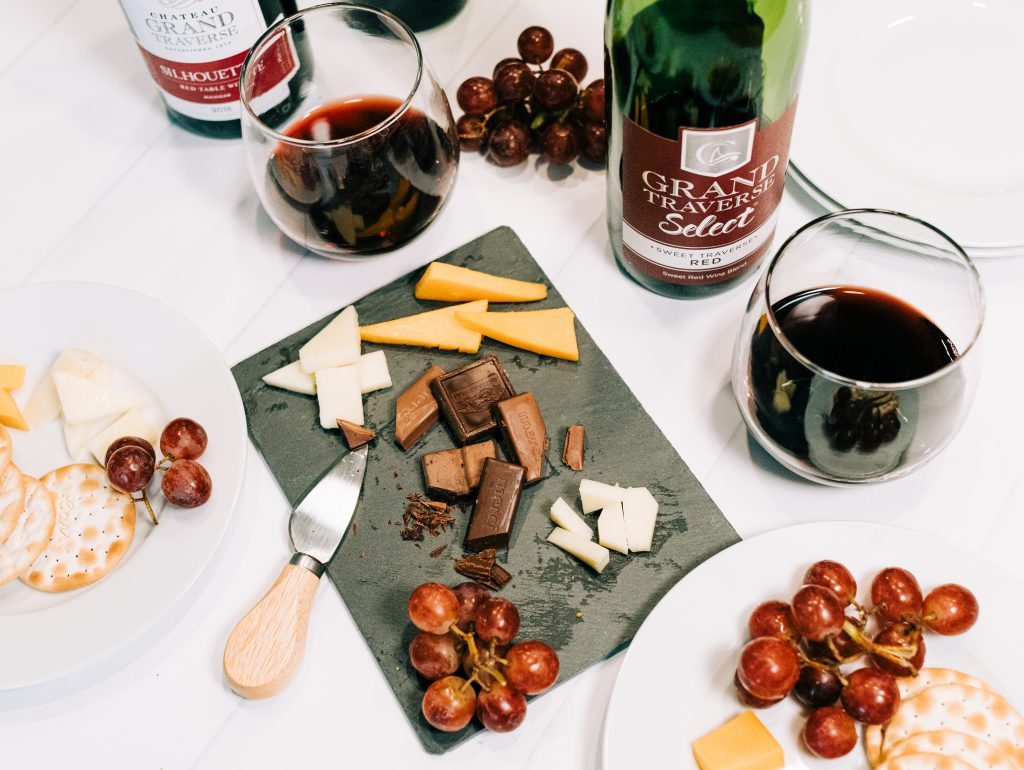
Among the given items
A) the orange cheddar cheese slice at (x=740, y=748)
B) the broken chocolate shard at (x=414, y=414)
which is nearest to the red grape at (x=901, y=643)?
the orange cheddar cheese slice at (x=740, y=748)

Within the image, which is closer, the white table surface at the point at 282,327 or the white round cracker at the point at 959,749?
the white round cracker at the point at 959,749

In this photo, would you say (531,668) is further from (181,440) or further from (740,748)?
(181,440)

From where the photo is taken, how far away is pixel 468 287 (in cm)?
99

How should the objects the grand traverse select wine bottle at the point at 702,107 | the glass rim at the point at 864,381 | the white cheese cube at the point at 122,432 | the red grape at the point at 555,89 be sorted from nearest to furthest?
1. the glass rim at the point at 864,381
2. the grand traverse select wine bottle at the point at 702,107
3. the white cheese cube at the point at 122,432
4. the red grape at the point at 555,89

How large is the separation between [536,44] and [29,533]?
707mm

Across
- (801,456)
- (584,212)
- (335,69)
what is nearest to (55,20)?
(335,69)

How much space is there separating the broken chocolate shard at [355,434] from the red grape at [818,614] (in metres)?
0.41

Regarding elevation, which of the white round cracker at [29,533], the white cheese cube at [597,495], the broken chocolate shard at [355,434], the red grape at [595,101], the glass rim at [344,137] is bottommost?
the white cheese cube at [597,495]

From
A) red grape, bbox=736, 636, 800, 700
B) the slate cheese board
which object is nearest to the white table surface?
the slate cheese board

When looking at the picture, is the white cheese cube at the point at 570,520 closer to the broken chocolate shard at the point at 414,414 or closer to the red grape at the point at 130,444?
the broken chocolate shard at the point at 414,414

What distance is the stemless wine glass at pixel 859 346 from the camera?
74 centimetres

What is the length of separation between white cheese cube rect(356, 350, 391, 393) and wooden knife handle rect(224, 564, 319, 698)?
0.20 meters

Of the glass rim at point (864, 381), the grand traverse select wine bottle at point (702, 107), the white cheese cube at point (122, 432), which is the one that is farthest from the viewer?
the white cheese cube at point (122, 432)

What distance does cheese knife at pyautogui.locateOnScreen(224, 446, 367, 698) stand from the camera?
32.2 inches
